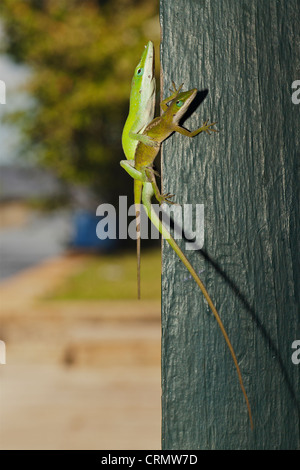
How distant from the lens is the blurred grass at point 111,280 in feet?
37.3

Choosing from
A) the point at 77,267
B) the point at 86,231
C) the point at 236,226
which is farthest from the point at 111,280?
the point at 236,226

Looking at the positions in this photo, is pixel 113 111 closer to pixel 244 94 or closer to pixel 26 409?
pixel 26 409

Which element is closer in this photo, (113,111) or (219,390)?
(219,390)

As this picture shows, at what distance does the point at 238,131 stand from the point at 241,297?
1.11 feet

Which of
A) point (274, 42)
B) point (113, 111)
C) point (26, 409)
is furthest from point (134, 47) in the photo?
point (274, 42)

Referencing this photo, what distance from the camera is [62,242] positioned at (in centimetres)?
2175

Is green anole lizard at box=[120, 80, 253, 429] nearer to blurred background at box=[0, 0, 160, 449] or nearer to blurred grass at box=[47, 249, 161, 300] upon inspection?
blurred background at box=[0, 0, 160, 449]

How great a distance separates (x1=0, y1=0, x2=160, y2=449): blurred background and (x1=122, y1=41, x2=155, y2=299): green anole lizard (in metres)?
1.78

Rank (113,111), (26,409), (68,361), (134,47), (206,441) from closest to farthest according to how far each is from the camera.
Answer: (206,441) < (26,409) < (68,361) < (134,47) < (113,111)

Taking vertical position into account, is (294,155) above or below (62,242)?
below

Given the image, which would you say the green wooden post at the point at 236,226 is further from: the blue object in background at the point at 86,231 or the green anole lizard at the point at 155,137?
the blue object in background at the point at 86,231

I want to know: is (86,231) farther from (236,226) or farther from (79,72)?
(236,226)

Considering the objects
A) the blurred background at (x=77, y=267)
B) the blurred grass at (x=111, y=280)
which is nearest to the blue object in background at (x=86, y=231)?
the blurred background at (x=77, y=267)

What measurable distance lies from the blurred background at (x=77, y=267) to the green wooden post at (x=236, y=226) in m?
1.72
